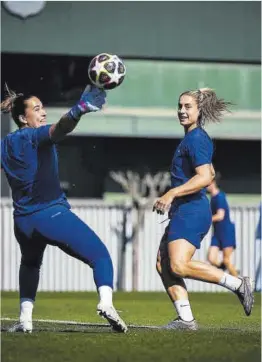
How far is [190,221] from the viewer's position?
31.6ft

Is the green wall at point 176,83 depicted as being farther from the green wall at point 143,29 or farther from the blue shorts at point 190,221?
the blue shorts at point 190,221

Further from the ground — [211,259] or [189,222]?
[189,222]

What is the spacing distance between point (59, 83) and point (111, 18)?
251 centimetres

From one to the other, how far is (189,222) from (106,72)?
1449 mm

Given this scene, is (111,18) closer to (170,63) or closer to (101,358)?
(170,63)

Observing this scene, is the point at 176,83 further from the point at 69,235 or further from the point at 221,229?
the point at 69,235

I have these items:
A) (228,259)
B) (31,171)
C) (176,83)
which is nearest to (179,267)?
(31,171)

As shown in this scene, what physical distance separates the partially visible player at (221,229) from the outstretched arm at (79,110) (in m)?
11.6

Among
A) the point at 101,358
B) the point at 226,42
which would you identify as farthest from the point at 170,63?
the point at 101,358

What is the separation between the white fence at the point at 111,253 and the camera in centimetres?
2492

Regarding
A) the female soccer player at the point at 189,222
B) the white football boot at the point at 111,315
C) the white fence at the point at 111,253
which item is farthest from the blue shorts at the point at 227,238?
the white football boot at the point at 111,315

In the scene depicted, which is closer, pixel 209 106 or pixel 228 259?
pixel 209 106

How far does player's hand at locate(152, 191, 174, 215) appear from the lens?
9125 millimetres

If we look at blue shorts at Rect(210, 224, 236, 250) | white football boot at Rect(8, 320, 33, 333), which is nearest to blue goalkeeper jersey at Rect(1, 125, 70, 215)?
white football boot at Rect(8, 320, 33, 333)
